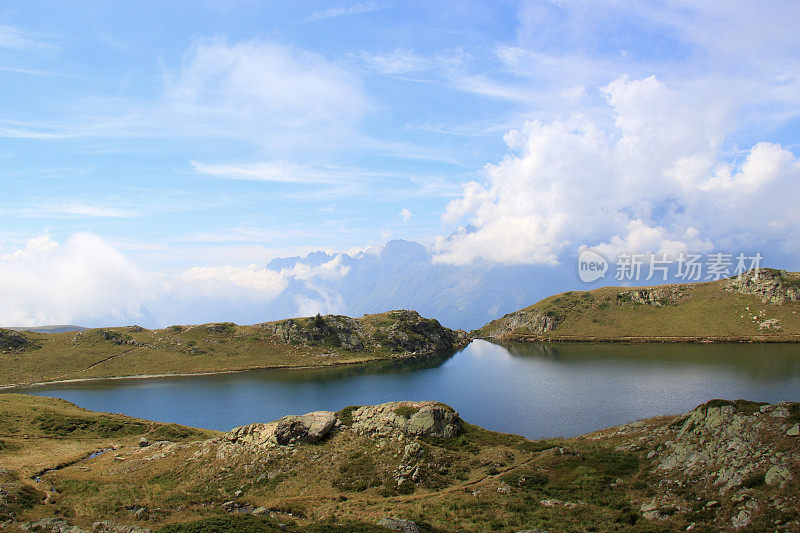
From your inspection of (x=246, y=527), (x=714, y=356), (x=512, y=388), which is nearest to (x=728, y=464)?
(x=246, y=527)

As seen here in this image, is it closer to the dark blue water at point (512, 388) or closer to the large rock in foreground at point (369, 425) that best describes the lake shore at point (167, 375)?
the dark blue water at point (512, 388)

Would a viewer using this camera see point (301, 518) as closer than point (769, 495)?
No

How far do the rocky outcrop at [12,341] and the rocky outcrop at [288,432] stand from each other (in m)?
198

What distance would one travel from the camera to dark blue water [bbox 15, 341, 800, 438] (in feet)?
282

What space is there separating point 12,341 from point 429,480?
753ft

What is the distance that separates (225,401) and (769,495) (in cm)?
11988

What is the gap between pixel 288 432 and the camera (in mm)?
51156

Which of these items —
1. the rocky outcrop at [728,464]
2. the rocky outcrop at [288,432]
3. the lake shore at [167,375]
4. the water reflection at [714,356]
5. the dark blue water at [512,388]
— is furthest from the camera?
the lake shore at [167,375]

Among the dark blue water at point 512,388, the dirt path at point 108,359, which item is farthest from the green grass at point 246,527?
the dirt path at point 108,359

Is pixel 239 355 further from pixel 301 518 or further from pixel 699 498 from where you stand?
pixel 699 498

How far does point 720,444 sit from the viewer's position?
118 feet

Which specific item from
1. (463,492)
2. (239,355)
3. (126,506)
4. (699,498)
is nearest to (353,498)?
(463,492)

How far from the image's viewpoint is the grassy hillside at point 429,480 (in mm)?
28734

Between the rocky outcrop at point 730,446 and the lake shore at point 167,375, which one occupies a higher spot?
the rocky outcrop at point 730,446
